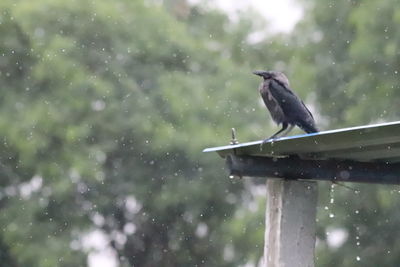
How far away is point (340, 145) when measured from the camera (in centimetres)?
505

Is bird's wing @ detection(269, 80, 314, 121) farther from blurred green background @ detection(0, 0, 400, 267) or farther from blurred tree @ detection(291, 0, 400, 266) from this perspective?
blurred green background @ detection(0, 0, 400, 267)

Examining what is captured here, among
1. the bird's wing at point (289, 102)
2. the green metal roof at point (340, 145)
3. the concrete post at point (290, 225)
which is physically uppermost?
the bird's wing at point (289, 102)

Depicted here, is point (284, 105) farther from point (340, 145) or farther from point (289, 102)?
point (340, 145)

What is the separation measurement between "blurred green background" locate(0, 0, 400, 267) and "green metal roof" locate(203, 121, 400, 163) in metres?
9.39

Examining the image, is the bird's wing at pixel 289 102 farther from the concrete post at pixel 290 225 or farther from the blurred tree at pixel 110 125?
the blurred tree at pixel 110 125

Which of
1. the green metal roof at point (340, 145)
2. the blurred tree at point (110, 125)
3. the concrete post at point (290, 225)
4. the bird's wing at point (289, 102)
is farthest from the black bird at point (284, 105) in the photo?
the blurred tree at point (110, 125)

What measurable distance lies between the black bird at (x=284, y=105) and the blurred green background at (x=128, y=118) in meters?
7.47

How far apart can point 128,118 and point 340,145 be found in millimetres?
11188

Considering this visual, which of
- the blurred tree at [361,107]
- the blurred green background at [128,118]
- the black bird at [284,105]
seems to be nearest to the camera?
the black bird at [284,105]

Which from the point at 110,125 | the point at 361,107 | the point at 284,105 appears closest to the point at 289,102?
the point at 284,105

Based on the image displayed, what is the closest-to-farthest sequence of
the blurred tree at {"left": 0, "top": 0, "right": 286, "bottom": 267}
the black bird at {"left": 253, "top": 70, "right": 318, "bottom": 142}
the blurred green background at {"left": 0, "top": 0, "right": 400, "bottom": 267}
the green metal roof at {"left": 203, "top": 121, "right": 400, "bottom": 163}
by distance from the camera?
the green metal roof at {"left": 203, "top": 121, "right": 400, "bottom": 163} < the black bird at {"left": 253, "top": 70, "right": 318, "bottom": 142} < the blurred green background at {"left": 0, "top": 0, "right": 400, "bottom": 267} < the blurred tree at {"left": 0, "top": 0, "right": 286, "bottom": 267}

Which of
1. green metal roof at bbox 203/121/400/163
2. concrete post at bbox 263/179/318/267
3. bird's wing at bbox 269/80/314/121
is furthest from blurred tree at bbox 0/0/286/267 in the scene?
concrete post at bbox 263/179/318/267

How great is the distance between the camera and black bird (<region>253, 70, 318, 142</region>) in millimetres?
6914

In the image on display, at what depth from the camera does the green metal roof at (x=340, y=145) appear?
467 centimetres
